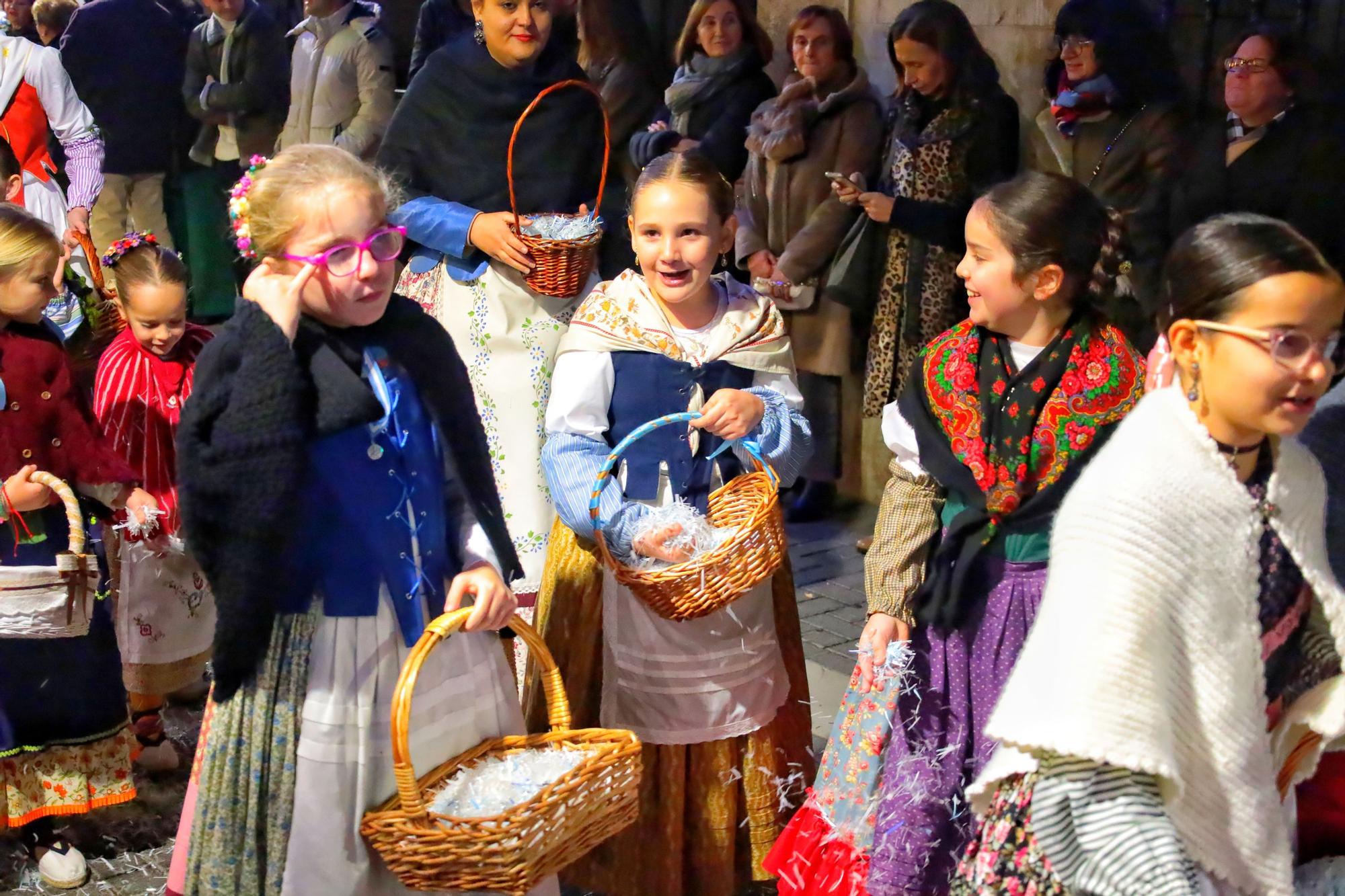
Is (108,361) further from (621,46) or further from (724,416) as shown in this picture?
(621,46)

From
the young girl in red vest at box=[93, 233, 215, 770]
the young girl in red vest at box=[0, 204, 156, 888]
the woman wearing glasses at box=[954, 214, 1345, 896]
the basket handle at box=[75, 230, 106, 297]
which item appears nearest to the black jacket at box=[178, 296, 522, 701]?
the young girl in red vest at box=[0, 204, 156, 888]

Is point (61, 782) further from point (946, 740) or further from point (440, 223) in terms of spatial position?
point (946, 740)

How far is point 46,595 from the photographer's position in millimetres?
3340

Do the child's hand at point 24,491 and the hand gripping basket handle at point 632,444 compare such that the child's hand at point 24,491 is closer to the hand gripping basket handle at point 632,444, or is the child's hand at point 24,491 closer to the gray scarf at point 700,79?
the hand gripping basket handle at point 632,444

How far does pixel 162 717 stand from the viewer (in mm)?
4426

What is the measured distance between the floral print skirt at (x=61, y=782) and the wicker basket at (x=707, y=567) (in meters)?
1.59

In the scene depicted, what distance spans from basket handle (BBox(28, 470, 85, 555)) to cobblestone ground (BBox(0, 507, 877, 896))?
3.12 ft

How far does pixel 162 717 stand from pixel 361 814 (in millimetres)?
2124

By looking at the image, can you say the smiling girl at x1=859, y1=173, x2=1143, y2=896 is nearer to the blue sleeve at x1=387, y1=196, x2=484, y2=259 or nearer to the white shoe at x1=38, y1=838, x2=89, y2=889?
the blue sleeve at x1=387, y1=196, x2=484, y2=259

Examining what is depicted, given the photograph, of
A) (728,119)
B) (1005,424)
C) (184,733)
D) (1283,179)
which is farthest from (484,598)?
(728,119)

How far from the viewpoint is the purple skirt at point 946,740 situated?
2.88 meters

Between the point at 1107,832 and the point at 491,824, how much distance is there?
1.02 m

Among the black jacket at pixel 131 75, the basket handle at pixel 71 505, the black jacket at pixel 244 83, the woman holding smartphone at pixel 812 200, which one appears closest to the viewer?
the basket handle at pixel 71 505

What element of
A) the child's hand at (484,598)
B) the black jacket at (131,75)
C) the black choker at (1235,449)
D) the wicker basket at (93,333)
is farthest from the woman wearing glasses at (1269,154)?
the black jacket at (131,75)
